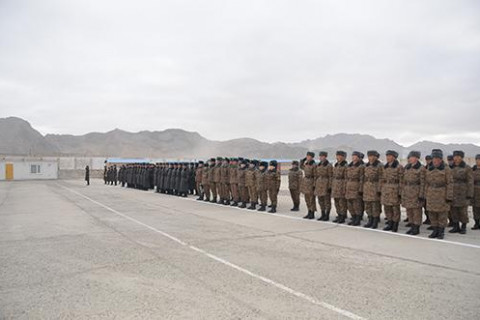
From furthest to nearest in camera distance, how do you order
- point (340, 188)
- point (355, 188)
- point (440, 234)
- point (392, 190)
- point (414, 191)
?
point (340, 188), point (355, 188), point (392, 190), point (414, 191), point (440, 234)

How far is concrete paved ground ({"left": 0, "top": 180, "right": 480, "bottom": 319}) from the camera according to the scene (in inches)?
156

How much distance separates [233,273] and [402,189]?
516cm

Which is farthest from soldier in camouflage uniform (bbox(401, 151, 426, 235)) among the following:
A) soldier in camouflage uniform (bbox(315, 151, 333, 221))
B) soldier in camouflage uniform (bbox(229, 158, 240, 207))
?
soldier in camouflage uniform (bbox(229, 158, 240, 207))

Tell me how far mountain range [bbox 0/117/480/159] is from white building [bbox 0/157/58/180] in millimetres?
51561

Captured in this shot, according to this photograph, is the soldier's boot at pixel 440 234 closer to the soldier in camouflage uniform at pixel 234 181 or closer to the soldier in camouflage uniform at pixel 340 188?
the soldier in camouflage uniform at pixel 340 188

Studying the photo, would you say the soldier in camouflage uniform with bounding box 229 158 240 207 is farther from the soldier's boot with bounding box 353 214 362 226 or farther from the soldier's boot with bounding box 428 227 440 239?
the soldier's boot with bounding box 428 227 440 239

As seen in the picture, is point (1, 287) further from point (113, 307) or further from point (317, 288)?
point (317, 288)

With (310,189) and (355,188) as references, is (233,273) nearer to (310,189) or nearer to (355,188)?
(355,188)

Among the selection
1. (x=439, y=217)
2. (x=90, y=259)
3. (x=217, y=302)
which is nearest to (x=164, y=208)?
(x=90, y=259)

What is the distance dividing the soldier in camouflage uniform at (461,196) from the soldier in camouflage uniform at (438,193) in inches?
37.2

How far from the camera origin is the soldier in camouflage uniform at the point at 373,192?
9123mm

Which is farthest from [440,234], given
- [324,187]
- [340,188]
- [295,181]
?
[295,181]

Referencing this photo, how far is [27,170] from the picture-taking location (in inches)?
1628

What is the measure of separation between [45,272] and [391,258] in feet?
16.9
